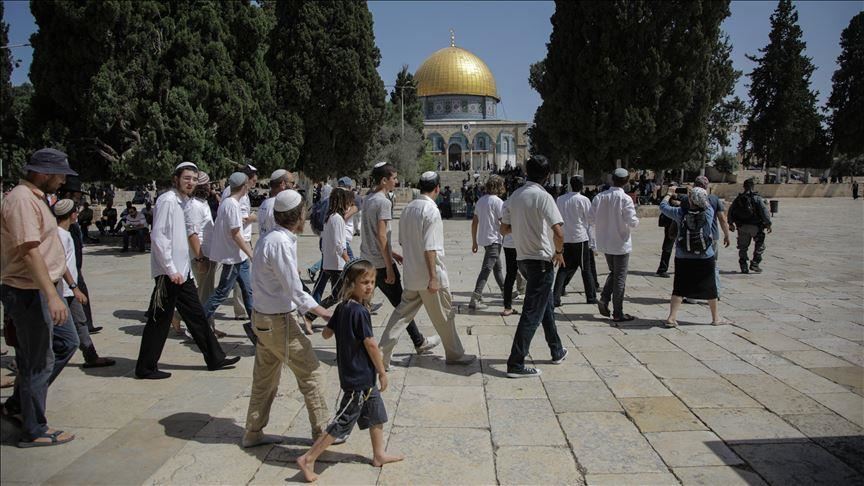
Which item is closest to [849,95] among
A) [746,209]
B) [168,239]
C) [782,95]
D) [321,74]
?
[782,95]

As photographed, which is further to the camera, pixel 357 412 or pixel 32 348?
pixel 357 412

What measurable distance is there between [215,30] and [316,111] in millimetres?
7766

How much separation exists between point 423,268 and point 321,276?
2.10 meters

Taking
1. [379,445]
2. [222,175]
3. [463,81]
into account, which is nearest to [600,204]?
[379,445]

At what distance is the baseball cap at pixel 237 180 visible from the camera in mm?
5914

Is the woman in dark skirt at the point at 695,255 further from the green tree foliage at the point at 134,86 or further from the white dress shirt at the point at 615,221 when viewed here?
the green tree foliage at the point at 134,86

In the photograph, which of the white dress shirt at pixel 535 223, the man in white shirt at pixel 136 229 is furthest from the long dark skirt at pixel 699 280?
the man in white shirt at pixel 136 229

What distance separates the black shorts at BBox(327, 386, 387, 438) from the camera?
10.7 ft

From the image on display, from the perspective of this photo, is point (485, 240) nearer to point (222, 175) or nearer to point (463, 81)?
point (222, 175)

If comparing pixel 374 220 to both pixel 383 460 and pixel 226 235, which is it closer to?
pixel 226 235

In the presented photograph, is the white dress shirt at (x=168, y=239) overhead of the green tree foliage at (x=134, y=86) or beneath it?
beneath

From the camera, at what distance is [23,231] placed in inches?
116

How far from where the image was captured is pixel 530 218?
197 inches

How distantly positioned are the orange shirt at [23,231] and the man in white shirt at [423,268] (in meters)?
2.49
